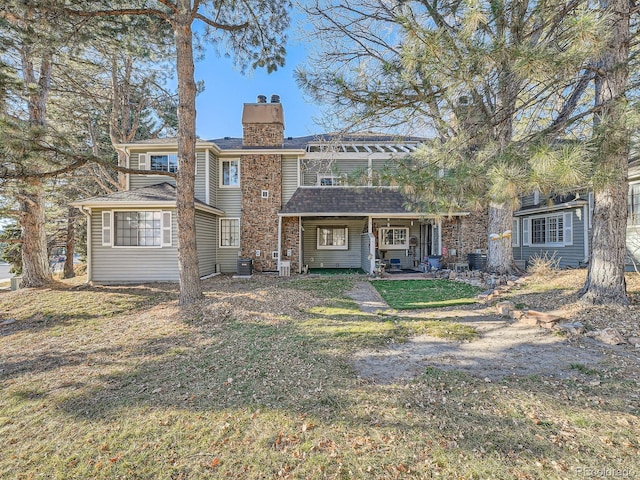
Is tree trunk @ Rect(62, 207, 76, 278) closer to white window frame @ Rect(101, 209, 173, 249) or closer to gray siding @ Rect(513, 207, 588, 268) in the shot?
white window frame @ Rect(101, 209, 173, 249)

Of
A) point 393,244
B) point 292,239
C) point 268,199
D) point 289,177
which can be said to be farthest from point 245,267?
point 393,244

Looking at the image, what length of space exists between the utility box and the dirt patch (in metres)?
8.25

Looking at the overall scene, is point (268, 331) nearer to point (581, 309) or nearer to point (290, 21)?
point (581, 309)

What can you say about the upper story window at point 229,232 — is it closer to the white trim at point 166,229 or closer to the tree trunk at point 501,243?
the white trim at point 166,229

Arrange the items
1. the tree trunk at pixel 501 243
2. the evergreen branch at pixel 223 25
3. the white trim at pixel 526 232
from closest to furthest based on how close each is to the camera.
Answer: the evergreen branch at pixel 223 25 < the tree trunk at pixel 501 243 < the white trim at pixel 526 232

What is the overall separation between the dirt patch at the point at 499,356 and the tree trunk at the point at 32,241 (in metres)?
11.3

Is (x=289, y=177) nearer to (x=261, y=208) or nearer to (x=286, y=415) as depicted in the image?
(x=261, y=208)

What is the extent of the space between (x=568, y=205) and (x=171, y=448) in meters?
14.7

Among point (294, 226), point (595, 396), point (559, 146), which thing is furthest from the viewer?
point (294, 226)

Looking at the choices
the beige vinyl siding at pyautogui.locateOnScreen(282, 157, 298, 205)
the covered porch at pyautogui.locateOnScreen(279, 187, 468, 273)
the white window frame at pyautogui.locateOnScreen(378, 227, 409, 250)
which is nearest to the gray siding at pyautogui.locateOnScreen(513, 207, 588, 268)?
the covered porch at pyautogui.locateOnScreen(279, 187, 468, 273)

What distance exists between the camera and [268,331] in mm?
4977

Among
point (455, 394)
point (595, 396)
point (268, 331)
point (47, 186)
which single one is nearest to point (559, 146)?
point (595, 396)

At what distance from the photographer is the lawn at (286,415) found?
2053mm

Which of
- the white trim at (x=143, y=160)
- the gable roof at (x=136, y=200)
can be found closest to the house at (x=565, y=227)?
the gable roof at (x=136, y=200)
